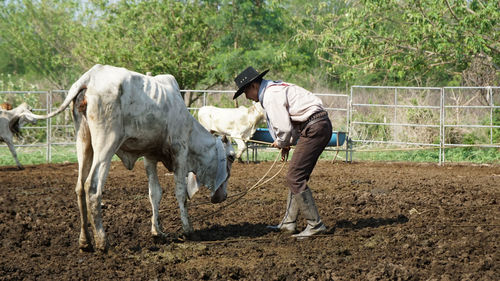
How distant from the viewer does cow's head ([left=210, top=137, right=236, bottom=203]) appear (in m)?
6.52

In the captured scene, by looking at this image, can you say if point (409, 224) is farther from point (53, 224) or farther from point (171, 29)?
point (171, 29)

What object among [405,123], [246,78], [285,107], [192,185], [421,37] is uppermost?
[421,37]

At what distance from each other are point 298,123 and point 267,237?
4.13 feet

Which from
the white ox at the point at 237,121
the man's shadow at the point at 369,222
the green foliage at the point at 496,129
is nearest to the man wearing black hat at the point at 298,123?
the man's shadow at the point at 369,222

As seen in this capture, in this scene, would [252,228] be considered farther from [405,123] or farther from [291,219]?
[405,123]

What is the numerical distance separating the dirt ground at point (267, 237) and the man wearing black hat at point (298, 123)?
43 centimetres

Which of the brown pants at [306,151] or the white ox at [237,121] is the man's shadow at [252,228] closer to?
the brown pants at [306,151]

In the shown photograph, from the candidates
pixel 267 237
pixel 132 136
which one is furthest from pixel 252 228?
pixel 132 136

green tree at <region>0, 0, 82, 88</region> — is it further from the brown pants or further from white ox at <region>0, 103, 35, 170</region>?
the brown pants

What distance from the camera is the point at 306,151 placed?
240 inches

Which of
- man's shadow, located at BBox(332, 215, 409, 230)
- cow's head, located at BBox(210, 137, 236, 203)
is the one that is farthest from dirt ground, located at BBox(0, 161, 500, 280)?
cow's head, located at BBox(210, 137, 236, 203)

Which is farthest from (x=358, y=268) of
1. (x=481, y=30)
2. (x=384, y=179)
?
(x=481, y=30)

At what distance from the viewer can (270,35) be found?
73.8 ft

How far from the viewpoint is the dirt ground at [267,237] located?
4859 millimetres
